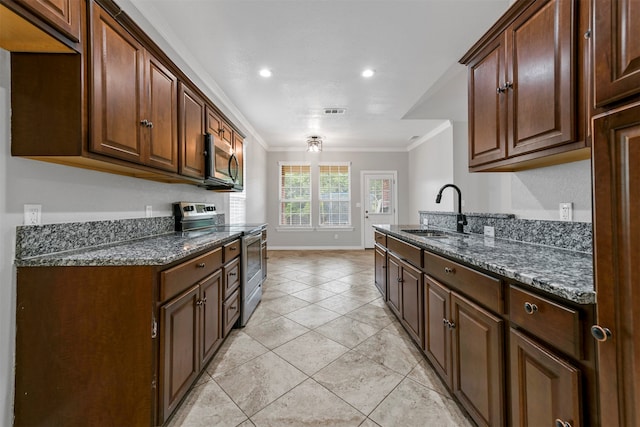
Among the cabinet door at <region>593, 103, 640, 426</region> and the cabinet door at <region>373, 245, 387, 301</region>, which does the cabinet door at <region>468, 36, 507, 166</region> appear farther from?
the cabinet door at <region>373, 245, 387, 301</region>

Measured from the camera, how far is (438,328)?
1606 millimetres

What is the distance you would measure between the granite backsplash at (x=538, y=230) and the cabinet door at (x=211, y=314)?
2035 mm

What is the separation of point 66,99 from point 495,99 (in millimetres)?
2376

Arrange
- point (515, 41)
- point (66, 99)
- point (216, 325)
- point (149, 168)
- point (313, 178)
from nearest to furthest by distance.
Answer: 1. point (66, 99)
2. point (515, 41)
3. point (149, 168)
4. point (216, 325)
5. point (313, 178)

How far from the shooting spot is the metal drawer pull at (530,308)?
908mm

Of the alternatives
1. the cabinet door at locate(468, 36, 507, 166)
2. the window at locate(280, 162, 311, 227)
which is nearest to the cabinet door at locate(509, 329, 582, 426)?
the cabinet door at locate(468, 36, 507, 166)

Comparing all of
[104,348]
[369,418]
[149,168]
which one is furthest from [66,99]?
[369,418]

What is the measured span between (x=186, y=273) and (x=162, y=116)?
1157 mm

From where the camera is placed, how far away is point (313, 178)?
6707mm

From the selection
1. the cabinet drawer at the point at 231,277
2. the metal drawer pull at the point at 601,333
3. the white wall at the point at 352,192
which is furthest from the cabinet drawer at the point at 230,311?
the white wall at the point at 352,192

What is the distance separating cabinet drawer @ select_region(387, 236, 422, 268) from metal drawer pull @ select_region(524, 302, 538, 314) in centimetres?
91

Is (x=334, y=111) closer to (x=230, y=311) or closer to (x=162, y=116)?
(x=162, y=116)

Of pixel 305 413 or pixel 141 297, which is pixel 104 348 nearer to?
pixel 141 297

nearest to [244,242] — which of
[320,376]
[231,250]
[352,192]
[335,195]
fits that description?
[231,250]
